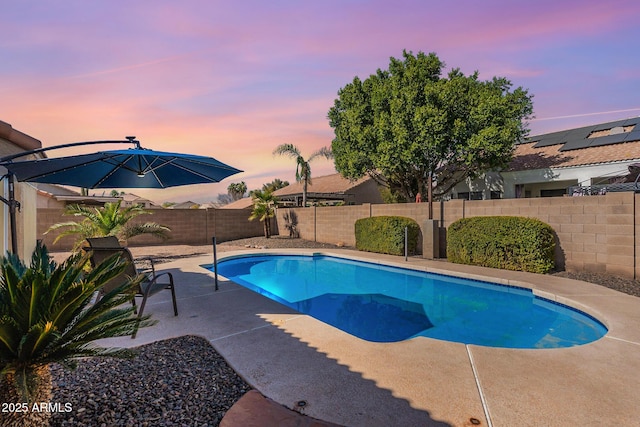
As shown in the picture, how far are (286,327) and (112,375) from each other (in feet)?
7.20

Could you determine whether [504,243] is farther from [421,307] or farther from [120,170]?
[120,170]

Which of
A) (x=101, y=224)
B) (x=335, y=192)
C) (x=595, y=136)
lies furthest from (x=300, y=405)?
(x=335, y=192)

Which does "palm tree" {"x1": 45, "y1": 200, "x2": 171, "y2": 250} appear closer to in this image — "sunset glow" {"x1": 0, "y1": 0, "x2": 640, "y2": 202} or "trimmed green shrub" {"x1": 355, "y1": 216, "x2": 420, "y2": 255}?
"sunset glow" {"x1": 0, "y1": 0, "x2": 640, "y2": 202}

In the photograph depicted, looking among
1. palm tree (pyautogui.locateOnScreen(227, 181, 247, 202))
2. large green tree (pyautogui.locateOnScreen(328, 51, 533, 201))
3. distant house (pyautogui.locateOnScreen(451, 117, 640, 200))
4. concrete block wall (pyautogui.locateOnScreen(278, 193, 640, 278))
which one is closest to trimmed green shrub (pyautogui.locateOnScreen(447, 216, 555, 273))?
concrete block wall (pyautogui.locateOnScreen(278, 193, 640, 278))

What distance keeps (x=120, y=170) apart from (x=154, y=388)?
5.31 metres

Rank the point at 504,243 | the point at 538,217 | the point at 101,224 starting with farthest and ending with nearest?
1. the point at 101,224
2. the point at 538,217
3. the point at 504,243

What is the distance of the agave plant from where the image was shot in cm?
188

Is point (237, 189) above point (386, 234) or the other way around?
above

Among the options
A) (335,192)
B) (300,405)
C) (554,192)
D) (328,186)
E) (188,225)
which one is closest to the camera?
(300,405)

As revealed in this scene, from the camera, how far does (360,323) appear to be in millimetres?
6379

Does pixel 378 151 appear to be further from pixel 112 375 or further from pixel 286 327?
pixel 112 375

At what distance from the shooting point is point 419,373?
334 cm

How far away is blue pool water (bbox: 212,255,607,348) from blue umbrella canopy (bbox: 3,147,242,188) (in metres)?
3.62

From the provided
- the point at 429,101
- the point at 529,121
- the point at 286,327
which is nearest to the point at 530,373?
the point at 286,327
